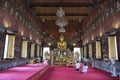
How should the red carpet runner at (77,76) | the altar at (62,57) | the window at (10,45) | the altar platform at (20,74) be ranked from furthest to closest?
the altar at (62,57)
the window at (10,45)
the red carpet runner at (77,76)
the altar platform at (20,74)

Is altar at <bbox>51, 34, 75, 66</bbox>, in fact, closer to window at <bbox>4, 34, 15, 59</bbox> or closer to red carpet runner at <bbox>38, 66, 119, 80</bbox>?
window at <bbox>4, 34, 15, 59</bbox>

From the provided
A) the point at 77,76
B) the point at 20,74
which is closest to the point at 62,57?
the point at 77,76

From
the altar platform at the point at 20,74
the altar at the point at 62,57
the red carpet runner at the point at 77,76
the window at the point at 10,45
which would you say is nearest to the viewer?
the altar platform at the point at 20,74

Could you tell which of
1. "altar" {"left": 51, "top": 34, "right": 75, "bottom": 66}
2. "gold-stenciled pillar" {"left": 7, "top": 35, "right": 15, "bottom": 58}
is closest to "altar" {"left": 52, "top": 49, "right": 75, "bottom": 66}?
"altar" {"left": 51, "top": 34, "right": 75, "bottom": 66}

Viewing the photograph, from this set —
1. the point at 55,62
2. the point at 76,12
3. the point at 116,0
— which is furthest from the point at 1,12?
the point at 76,12

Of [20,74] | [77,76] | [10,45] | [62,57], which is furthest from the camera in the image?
[62,57]

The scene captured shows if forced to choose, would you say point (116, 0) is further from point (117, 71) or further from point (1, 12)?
point (1, 12)

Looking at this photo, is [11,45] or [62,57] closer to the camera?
[11,45]

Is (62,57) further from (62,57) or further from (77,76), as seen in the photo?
(77,76)

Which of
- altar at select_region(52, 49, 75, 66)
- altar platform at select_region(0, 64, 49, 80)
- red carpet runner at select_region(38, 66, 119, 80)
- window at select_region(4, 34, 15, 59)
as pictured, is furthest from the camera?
altar at select_region(52, 49, 75, 66)

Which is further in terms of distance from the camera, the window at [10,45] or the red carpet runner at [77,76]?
the window at [10,45]

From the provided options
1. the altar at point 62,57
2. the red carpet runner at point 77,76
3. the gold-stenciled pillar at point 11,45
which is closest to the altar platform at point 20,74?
the red carpet runner at point 77,76

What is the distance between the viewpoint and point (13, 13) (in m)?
9.87

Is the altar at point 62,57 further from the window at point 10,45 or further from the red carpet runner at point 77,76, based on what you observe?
the red carpet runner at point 77,76
